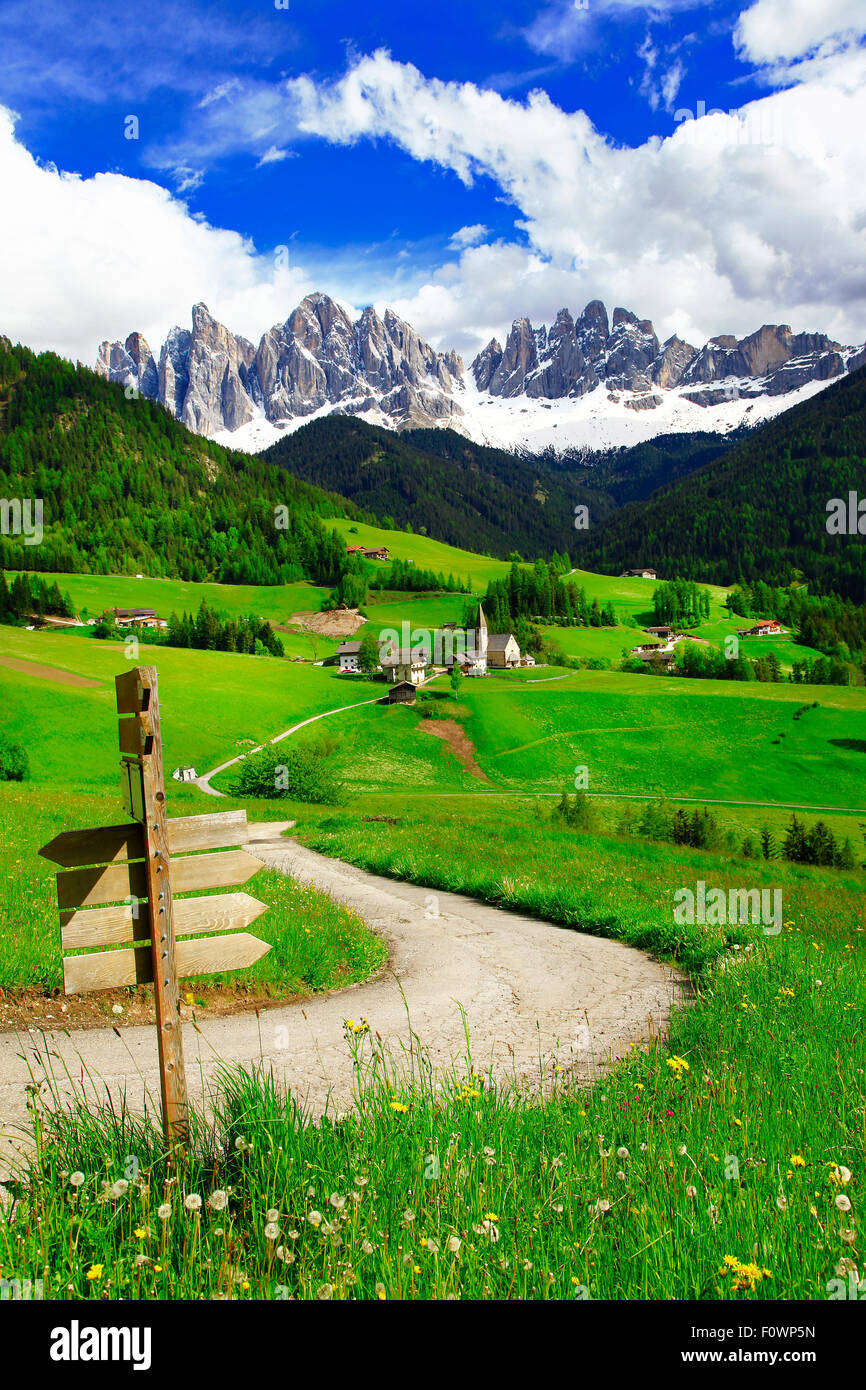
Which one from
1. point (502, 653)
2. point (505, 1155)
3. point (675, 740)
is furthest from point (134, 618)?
point (505, 1155)

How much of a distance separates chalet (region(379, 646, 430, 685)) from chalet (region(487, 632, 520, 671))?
1849 cm

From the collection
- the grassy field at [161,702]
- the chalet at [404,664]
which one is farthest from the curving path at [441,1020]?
the chalet at [404,664]

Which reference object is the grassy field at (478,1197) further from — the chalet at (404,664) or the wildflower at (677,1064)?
the chalet at (404,664)

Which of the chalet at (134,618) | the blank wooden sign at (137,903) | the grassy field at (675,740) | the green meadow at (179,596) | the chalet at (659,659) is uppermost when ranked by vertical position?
the green meadow at (179,596)

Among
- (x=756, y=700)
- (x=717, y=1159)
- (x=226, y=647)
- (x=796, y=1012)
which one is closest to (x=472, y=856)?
(x=796, y=1012)

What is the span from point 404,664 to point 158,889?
337 ft

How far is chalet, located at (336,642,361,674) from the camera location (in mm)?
120125

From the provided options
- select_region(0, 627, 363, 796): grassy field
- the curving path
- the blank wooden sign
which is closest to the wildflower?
the curving path

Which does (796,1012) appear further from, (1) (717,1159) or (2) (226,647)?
(2) (226,647)

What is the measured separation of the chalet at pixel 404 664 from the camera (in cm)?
10690

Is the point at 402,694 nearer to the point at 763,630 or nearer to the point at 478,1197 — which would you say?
the point at 478,1197

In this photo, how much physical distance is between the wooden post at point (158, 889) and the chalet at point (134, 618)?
136m
